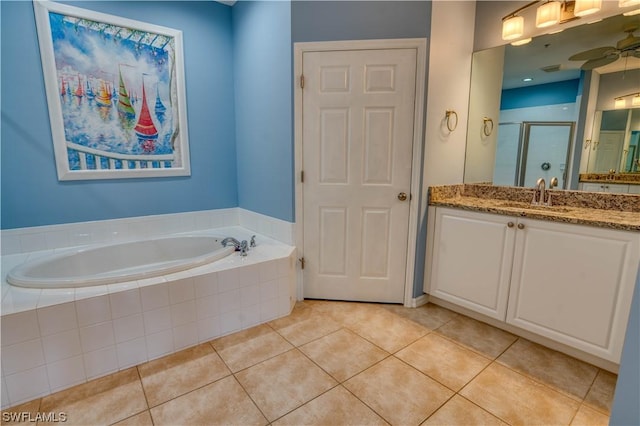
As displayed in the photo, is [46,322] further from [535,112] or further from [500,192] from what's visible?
[535,112]

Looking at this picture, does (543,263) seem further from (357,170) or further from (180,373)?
(180,373)

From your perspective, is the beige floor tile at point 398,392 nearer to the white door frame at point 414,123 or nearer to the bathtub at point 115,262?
the white door frame at point 414,123

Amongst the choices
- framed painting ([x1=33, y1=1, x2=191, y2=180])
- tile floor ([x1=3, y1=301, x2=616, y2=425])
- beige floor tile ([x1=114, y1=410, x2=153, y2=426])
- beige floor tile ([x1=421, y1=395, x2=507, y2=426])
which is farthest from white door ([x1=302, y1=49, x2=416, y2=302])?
beige floor tile ([x1=114, y1=410, x2=153, y2=426])

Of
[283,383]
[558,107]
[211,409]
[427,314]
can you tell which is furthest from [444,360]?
[558,107]

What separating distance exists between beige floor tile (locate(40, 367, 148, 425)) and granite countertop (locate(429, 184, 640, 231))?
2.26 m

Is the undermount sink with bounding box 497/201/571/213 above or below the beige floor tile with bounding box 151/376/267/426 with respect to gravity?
above

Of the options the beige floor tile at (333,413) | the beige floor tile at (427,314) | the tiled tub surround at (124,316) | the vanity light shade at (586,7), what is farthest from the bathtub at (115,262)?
the vanity light shade at (586,7)

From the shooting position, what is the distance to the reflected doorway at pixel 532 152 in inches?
89.0

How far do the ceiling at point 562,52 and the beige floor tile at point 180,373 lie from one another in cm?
290

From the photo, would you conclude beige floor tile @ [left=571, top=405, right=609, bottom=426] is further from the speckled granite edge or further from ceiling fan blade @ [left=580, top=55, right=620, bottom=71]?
ceiling fan blade @ [left=580, top=55, right=620, bottom=71]

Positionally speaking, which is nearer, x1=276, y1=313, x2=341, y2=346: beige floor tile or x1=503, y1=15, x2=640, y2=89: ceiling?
x1=503, y1=15, x2=640, y2=89: ceiling

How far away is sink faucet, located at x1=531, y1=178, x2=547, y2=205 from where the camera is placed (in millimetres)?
2276

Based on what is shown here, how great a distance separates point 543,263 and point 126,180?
3.18 metres

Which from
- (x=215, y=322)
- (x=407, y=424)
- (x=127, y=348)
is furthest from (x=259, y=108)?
(x=407, y=424)
